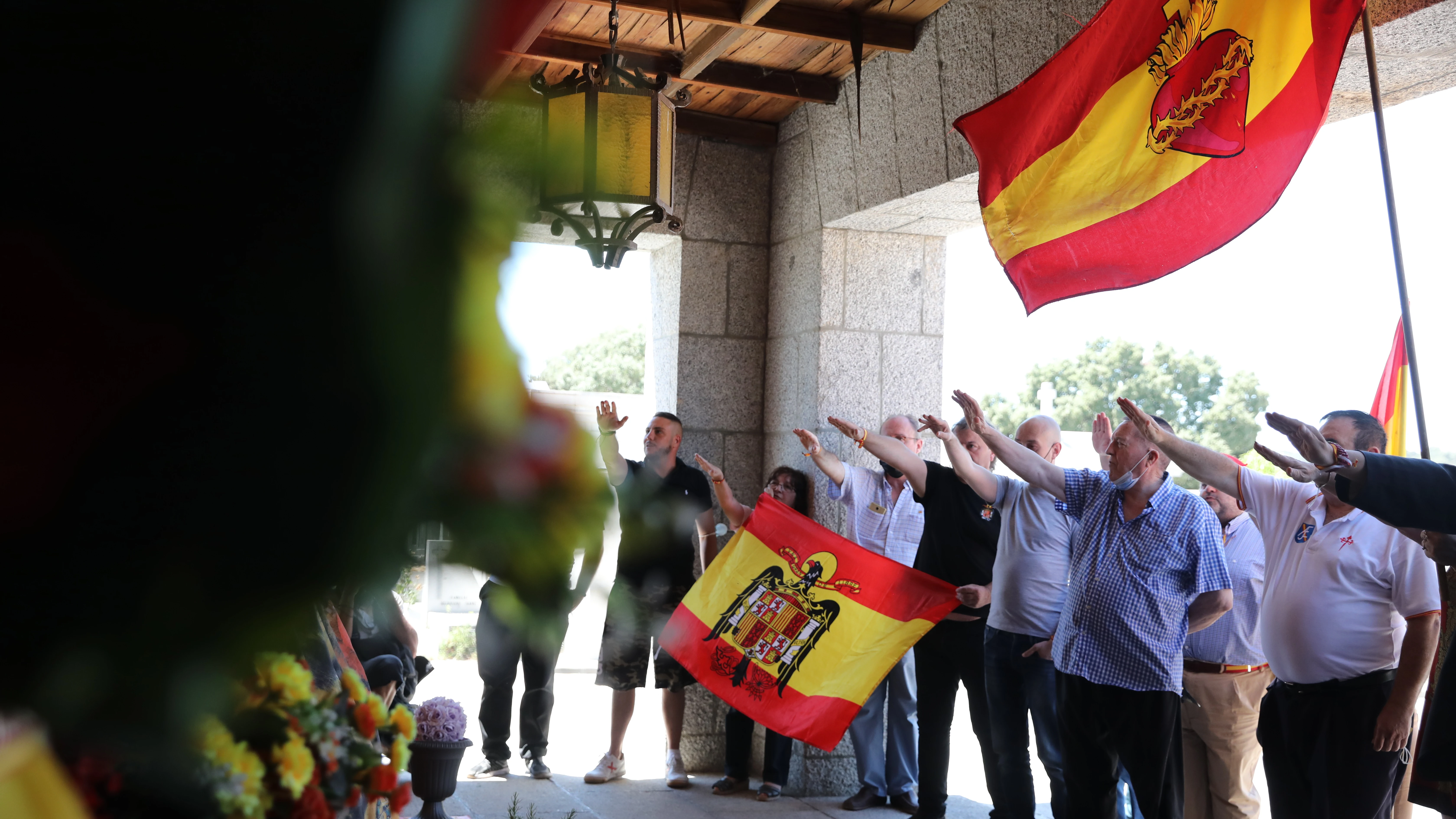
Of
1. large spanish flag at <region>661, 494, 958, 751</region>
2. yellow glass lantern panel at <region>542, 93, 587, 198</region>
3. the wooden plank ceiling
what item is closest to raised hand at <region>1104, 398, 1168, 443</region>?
large spanish flag at <region>661, 494, 958, 751</region>

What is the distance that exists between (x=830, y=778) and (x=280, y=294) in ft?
19.2

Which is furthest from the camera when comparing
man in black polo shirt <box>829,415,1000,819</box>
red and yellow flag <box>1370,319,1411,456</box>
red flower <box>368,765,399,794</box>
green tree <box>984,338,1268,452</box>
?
green tree <box>984,338,1268,452</box>

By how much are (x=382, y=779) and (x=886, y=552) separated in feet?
14.6

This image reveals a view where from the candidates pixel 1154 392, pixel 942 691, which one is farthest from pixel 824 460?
pixel 1154 392

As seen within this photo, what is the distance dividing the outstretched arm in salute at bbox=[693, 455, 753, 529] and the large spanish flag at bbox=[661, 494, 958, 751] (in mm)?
472

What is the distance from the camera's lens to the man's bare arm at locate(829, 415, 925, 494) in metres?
4.88

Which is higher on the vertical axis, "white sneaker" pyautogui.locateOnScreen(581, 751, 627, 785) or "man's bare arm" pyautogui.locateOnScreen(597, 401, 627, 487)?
"man's bare arm" pyautogui.locateOnScreen(597, 401, 627, 487)

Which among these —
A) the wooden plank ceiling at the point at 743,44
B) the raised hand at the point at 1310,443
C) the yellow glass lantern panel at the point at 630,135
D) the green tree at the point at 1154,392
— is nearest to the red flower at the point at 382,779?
the yellow glass lantern panel at the point at 630,135

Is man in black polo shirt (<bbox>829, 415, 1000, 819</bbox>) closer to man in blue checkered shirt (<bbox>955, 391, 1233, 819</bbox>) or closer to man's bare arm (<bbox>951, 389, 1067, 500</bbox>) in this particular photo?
man's bare arm (<bbox>951, 389, 1067, 500</bbox>)

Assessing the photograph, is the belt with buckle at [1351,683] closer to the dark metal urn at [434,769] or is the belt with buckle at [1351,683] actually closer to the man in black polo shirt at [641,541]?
the dark metal urn at [434,769]

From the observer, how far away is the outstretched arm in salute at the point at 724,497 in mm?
5703

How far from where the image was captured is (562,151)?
37 centimetres

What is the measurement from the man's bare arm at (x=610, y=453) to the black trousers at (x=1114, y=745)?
365 cm

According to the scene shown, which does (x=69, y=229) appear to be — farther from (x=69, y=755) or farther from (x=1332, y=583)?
(x=1332, y=583)
